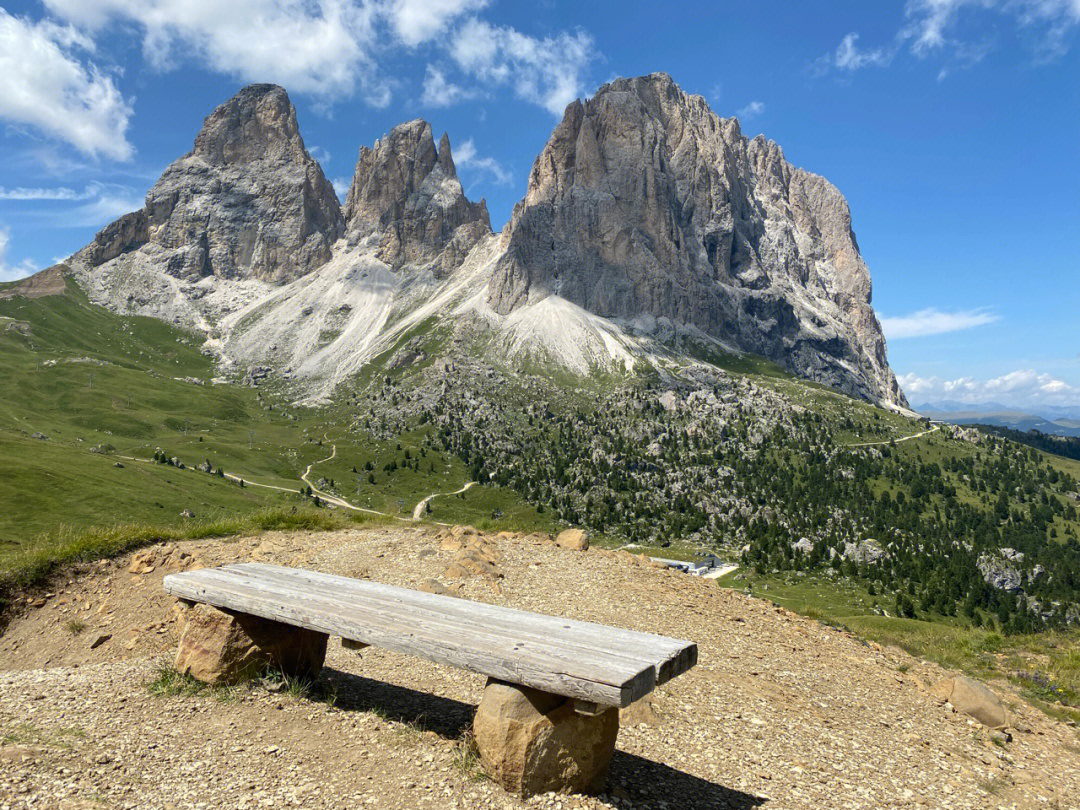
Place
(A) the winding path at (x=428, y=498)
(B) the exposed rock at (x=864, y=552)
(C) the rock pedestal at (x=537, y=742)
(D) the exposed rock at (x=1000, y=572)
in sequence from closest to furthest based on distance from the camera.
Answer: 1. (C) the rock pedestal at (x=537, y=742)
2. (D) the exposed rock at (x=1000, y=572)
3. (B) the exposed rock at (x=864, y=552)
4. (A) the winding path at (x=428, y=498)

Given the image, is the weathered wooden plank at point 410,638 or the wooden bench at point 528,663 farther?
the wooden bench at point 528,663

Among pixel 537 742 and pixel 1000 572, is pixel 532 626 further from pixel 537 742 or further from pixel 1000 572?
pixel 1000 572

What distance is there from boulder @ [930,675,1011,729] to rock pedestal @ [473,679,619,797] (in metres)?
9.96

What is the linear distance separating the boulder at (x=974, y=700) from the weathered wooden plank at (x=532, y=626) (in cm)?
915

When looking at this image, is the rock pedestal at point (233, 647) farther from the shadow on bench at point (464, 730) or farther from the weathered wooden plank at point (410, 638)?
the shadow on bench at point (464, 730)

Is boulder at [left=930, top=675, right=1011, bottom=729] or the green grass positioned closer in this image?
boulder at [left=930, top=675, right=1011, bottom=729]

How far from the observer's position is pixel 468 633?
8.64 m

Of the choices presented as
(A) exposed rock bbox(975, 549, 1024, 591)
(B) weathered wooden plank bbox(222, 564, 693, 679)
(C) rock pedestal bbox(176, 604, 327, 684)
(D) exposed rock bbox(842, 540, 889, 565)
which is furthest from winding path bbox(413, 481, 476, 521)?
(B) weathered wooden plank bbox(222, 564, 693, 679)

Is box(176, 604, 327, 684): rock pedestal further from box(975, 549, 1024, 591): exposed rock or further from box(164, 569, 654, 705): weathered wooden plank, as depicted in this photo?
box(975, 549, 1024, 591): exposed rock

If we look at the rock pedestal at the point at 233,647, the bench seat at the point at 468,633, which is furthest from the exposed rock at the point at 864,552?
the rock pedestal at the point at 233,647

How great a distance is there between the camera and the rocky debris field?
25.3 ft

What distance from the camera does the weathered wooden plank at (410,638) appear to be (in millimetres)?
7266

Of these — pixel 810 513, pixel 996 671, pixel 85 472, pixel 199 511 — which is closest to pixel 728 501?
pixel 810 513

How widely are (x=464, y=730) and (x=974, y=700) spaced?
11.5 m
